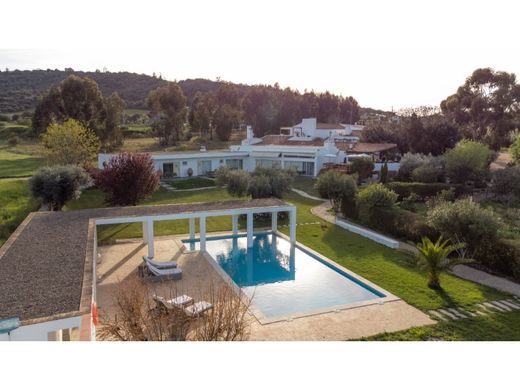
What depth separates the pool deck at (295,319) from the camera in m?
12.6

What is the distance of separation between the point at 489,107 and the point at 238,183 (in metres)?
51.3

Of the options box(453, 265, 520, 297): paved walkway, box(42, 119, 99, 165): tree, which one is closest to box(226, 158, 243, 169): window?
box(42, 119, 99, 165): tree

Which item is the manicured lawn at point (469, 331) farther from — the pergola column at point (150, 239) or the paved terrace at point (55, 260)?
the pergola column at point (150, 239)

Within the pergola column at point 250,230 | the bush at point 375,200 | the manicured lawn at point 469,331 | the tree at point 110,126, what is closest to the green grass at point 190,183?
the tree at point 110,126

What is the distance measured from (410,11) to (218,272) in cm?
1202

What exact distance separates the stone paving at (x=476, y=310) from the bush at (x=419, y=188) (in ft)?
57.3

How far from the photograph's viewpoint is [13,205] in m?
28.0

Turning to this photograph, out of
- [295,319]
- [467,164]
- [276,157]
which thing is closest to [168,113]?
[276,157]

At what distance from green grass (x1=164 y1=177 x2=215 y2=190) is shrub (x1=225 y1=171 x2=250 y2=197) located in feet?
39.7

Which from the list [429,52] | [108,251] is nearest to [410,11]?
[429,52]

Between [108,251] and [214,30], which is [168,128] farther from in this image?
[214,30]

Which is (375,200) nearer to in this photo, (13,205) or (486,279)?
(486,279)

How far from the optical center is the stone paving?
13773mm
